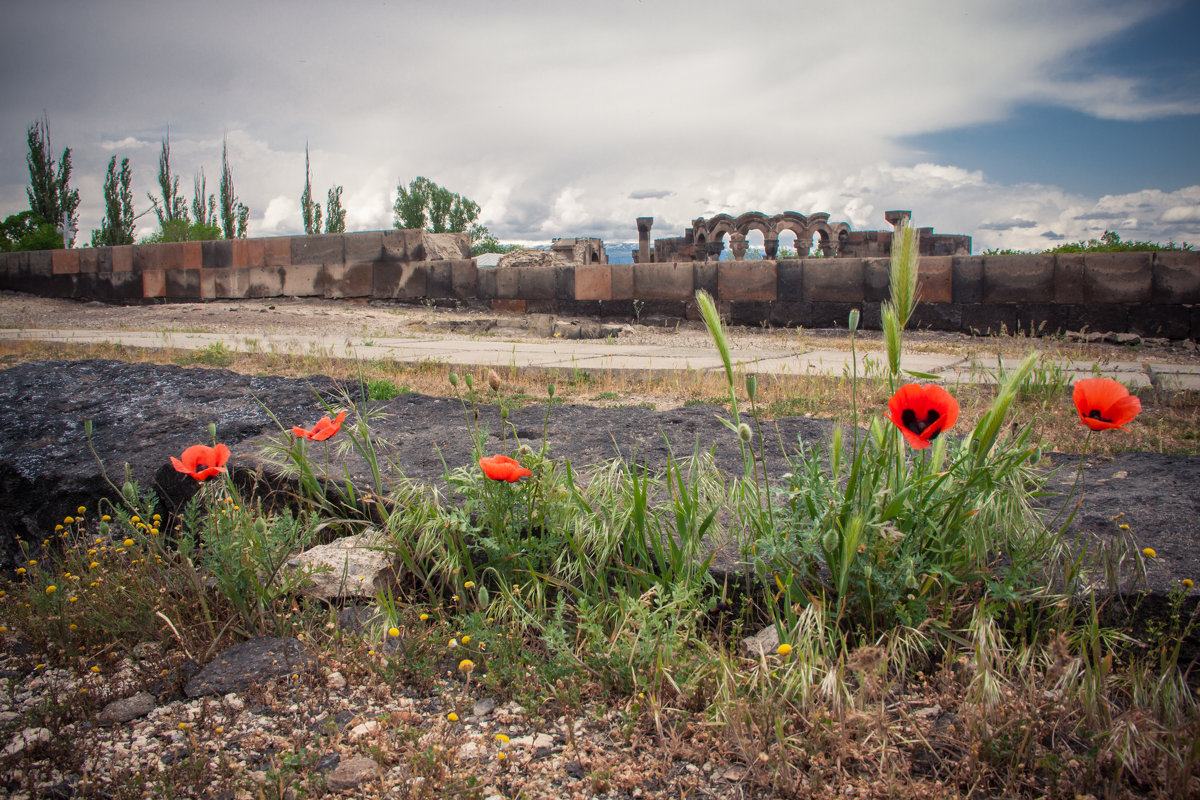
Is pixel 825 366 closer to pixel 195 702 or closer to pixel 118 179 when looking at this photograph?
pixel 195 702

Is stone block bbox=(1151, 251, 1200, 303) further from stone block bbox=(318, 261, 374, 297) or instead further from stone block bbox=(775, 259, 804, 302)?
stone block bbox=(318, 261, 374, 297)

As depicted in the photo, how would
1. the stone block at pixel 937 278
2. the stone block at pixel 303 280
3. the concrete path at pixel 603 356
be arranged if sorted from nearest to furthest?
the concrete path at pixel 603 356 → the stone block at pixel 937 278 → the stone block at pixel 303 280

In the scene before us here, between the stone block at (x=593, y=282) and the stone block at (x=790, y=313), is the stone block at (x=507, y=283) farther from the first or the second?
the stone block at (x=790, y=313)

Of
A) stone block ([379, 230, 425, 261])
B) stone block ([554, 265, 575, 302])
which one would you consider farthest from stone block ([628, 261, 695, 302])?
stone block ([379, 230, 425, 261])

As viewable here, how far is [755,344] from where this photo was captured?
26.6 feet

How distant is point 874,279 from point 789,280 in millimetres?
1115

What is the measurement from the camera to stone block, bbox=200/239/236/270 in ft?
43.7

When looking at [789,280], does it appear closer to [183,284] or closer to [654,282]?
[654,282]

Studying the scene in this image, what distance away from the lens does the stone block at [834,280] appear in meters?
9.91

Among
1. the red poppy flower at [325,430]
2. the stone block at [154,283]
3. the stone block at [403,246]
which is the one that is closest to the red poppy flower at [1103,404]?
the red poppy flower at [325,430]

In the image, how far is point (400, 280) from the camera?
1232cm

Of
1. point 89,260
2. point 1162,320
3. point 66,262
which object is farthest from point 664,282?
point 66,262

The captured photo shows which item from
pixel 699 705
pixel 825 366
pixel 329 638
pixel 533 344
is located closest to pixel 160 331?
pixel 533 344

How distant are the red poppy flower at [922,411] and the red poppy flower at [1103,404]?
0.29 meters
